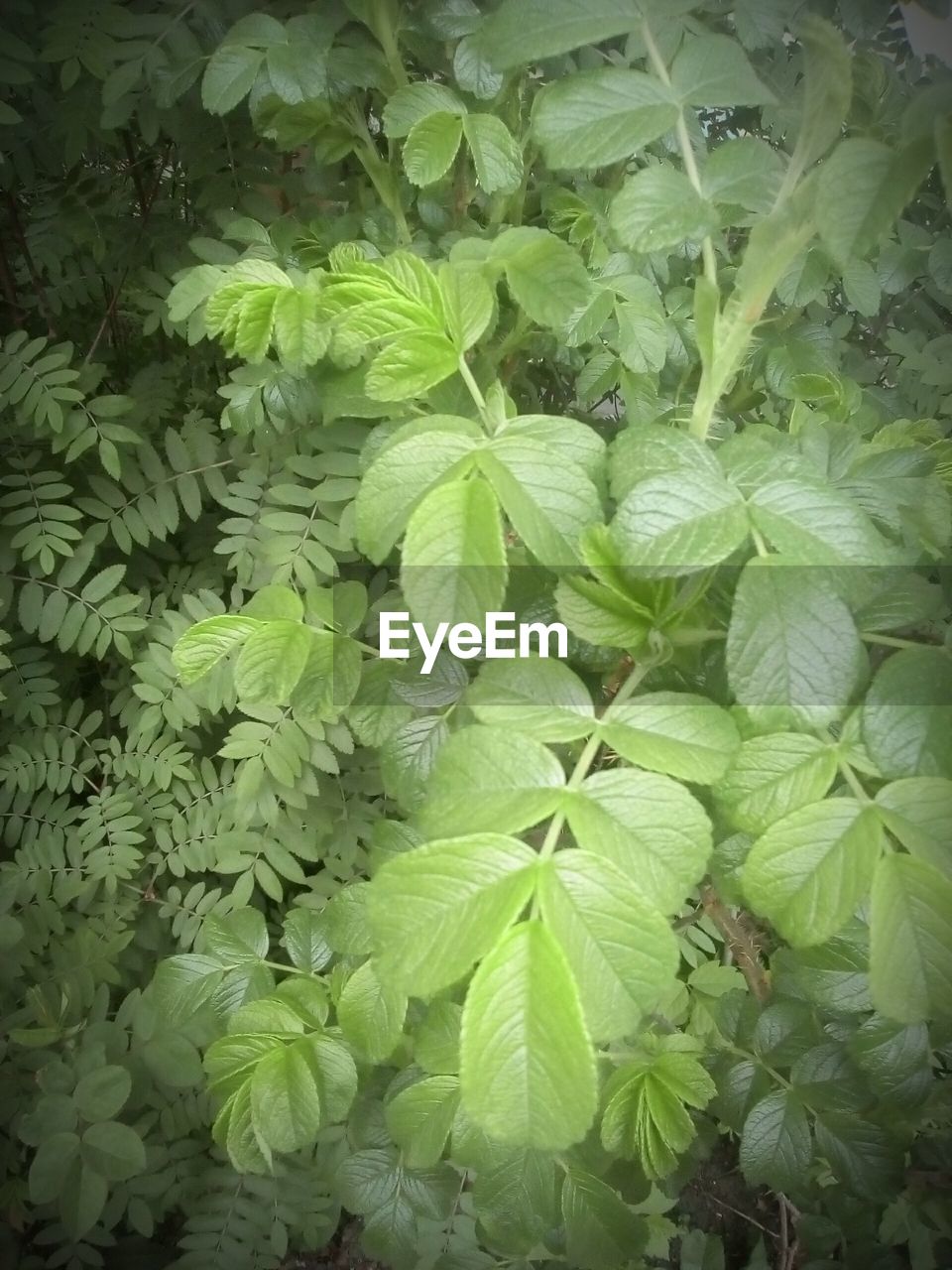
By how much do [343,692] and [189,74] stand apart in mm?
469

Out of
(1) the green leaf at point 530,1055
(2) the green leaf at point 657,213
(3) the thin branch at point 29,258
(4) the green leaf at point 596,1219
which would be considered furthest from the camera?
(3) the thin branch at point 29,258

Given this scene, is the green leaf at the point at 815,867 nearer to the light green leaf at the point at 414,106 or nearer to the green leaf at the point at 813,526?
the green leaf at the point at 813,526

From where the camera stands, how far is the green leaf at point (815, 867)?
14.7 inches

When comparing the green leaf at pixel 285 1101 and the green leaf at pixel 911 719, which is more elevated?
the green leaf at pixel 911 719

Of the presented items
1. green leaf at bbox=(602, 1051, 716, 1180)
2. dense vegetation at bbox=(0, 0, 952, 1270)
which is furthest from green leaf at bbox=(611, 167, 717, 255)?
green leaf at bbox=(602, 1051, 716, 1180)

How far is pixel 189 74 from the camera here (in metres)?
0.62

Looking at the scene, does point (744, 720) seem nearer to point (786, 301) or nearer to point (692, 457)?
point (692, 457)

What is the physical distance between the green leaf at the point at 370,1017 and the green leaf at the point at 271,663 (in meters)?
0.17

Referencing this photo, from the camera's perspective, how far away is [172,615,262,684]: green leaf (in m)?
0.52

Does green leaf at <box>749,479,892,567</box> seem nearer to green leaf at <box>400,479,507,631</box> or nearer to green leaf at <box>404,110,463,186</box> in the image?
green leaf at <box>400,479,507,631</box>

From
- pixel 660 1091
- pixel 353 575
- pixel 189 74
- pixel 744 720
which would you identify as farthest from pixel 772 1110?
pixel 189 74

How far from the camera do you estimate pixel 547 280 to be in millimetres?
465

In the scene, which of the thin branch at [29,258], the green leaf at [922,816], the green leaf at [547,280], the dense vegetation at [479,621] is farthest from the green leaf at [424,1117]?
the thin branch at [29,258]

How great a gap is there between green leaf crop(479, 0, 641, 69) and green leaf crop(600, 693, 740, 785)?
33 centimetres
